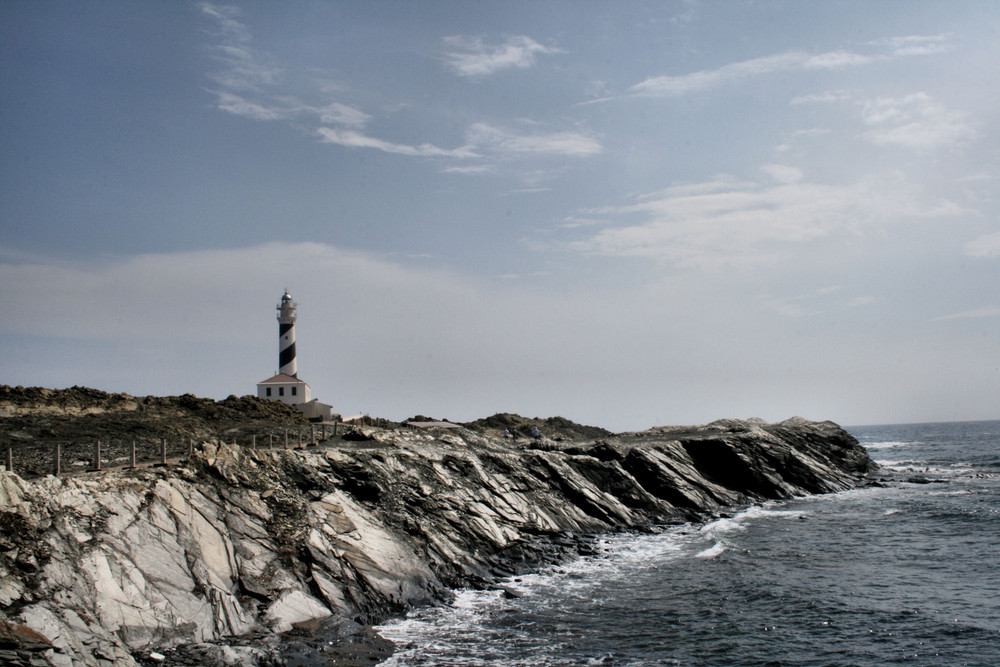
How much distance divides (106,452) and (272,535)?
12.3 metres

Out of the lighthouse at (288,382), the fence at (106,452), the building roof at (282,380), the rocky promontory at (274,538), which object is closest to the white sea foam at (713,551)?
the rocky promontory at (274,538)

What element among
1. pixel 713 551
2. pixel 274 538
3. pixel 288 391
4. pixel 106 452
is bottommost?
pixel 713 551

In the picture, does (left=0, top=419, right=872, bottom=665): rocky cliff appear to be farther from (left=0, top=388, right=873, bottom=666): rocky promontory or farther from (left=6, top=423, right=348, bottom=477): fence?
(left=6, top=423, right=348, bottom=477): fence

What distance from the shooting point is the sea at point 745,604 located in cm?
1930

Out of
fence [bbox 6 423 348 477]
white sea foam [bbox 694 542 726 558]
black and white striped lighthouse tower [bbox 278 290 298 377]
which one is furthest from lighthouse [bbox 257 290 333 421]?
white sea foam [bbox 694 542 726 558]

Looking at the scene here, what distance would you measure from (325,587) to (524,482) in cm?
1695

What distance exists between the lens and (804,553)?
103 ft

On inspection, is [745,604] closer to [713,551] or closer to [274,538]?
[713,551]

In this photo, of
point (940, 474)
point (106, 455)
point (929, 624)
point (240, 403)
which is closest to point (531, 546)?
→ point (929, 624)

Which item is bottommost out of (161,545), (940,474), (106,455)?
(940,474)

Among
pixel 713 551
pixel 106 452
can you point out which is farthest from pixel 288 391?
pixel 713 551

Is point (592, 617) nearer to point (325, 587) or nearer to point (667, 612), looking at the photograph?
point (667, 612)

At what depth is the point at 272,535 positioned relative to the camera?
80.3 ft

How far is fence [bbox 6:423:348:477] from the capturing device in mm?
25812
